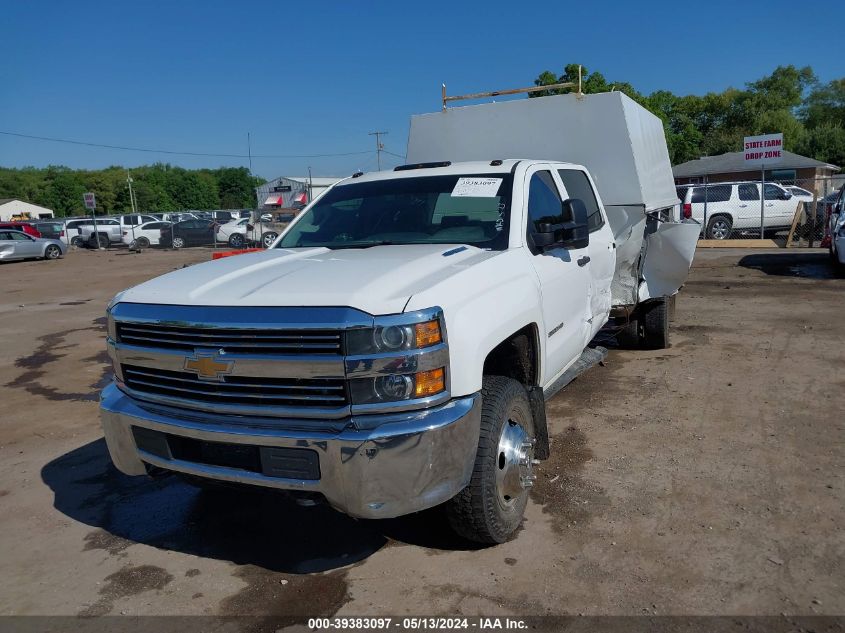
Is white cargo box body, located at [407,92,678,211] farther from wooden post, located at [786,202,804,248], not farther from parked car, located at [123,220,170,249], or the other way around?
parked car, located at [123,220,170,249]

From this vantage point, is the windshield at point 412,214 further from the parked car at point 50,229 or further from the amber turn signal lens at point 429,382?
the parked car at point 50,229

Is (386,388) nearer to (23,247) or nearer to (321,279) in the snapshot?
(321,279)

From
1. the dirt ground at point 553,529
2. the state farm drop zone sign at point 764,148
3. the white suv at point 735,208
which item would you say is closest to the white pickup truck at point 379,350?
the dirt ground at point 553,529

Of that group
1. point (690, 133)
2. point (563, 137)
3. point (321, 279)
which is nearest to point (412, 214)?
point (321, 279)

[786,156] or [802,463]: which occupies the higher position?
[786,156]

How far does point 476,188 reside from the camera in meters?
4.45

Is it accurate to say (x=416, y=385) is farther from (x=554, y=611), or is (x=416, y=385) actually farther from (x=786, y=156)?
(x=786, y=156)

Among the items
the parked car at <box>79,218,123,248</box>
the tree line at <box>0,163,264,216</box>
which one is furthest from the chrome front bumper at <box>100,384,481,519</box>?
the tree line at <box>0,163,264,216</box>

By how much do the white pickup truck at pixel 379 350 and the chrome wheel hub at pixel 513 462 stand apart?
0.01 meters

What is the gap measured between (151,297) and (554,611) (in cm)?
240

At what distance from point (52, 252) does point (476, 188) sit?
2988cm

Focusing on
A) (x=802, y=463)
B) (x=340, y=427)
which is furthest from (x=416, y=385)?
(x=802, y=463)

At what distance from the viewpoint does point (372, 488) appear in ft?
9.46

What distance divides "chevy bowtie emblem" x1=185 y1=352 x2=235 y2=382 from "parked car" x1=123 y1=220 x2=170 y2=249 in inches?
1368
